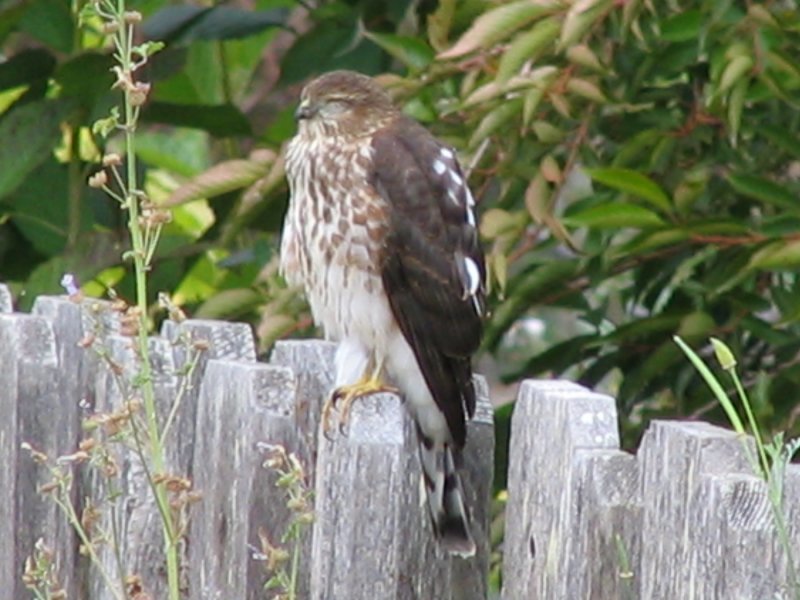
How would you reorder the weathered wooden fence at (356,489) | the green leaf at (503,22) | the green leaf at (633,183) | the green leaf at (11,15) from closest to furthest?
1. the weathered wooden fence at (356,489)
2. the green leaf at (503,22)
3. the green leaf at (633,183)
4. the green leaf at (11,15)

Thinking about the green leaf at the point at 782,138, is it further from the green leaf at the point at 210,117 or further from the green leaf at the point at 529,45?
the green leaf at the point at 210,117

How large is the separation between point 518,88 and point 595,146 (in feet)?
2.54

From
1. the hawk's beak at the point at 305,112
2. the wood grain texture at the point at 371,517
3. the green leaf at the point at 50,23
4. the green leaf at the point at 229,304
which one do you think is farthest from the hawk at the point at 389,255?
the wood grain texture at the point at 371,517

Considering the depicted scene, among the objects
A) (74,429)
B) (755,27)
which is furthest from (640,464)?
(755,27)

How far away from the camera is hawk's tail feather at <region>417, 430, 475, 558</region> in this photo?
2.76 metres

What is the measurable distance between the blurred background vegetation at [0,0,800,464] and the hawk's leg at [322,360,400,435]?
22 centimetres

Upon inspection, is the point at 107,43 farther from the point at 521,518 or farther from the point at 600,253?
the point at 521,518

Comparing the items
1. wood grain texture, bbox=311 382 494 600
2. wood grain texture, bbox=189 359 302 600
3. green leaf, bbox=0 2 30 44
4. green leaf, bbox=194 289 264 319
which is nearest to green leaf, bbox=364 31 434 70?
green leaf, bbox=194 289 264 319

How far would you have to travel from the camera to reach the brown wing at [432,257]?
157 inches

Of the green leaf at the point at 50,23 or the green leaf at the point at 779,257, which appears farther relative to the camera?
the green leaf at the point at 50,23

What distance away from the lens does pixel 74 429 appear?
129 inches

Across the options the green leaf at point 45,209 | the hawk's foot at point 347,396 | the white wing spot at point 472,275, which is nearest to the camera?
the hawk's foot at point 347,396

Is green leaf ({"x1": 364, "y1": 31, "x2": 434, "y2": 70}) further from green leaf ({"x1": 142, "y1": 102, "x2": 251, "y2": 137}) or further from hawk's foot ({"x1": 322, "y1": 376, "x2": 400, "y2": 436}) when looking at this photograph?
green leaf ({"x1": 142, "y1": 102, "x2": 251, "y2": 137})

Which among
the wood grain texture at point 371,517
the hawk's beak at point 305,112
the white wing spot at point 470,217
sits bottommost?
the wood grain texture at point 371,517
